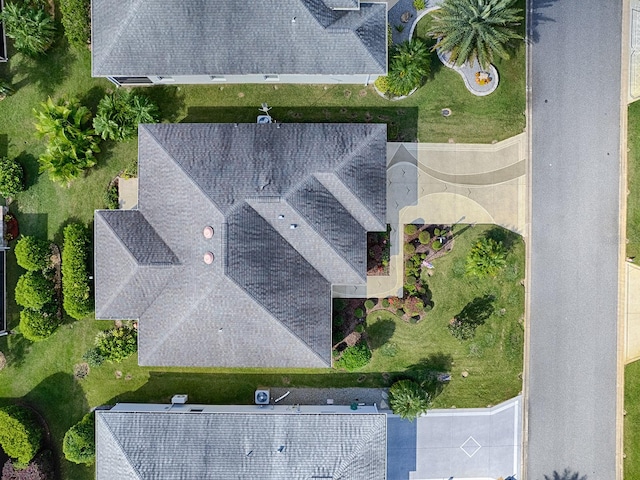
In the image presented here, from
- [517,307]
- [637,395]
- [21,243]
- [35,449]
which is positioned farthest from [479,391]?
[21,243]

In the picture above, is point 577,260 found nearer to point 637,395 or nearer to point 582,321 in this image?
point 582,321

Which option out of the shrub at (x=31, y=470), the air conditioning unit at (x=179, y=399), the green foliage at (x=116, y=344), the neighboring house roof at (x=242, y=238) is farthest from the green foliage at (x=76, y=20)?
the shrub at (x=31, y=470)

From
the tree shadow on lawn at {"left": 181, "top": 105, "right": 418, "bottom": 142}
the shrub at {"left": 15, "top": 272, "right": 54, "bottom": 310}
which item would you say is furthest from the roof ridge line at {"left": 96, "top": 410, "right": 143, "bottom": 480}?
the tree shadow on lawn at {"left": 181, "top": 105, "right": 418, "bottom": 142}

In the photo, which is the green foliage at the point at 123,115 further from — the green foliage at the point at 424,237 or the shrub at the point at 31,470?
the shrub at the point at 31,470

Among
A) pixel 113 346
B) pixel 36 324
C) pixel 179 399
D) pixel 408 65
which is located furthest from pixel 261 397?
pixel 408 65

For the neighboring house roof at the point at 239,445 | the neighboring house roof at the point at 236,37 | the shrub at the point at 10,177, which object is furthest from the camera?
the shrub at the point at 10,177

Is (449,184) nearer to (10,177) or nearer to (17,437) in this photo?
(10,177)
